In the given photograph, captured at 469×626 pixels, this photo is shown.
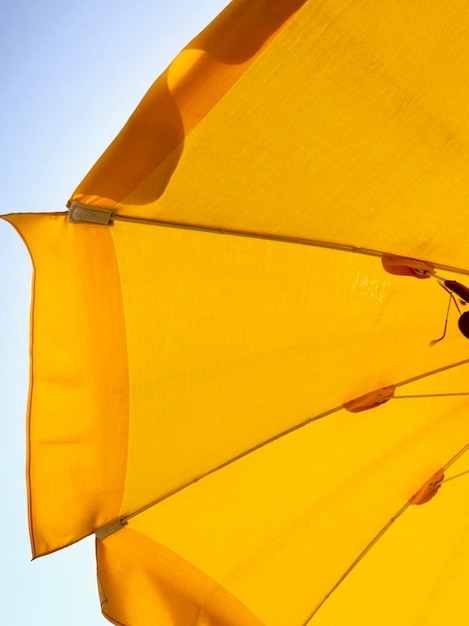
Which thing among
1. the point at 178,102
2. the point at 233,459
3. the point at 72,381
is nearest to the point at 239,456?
the point at 233,459

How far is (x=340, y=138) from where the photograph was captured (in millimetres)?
2305

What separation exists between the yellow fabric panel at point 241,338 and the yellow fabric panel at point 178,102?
0.19m

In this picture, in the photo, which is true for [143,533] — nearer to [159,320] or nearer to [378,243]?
[159,320]

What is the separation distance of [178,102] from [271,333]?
1.05 meters

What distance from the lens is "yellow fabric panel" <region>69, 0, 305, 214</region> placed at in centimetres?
204

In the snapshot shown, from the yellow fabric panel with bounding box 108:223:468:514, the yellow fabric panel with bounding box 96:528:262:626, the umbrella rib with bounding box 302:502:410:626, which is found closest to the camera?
the yellow fabric panel with bounding box 108:223:468:514

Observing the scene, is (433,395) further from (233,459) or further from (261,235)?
(261,235)

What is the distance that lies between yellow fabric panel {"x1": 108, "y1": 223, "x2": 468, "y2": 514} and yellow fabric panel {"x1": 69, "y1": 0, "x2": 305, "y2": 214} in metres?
0.19

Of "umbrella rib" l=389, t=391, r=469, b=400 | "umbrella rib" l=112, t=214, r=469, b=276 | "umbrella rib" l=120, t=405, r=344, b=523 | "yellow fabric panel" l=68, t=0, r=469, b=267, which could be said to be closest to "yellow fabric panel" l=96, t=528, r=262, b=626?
"umbrella rib" l=120, t=405, r=344, b=523

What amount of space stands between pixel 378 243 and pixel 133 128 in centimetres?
105

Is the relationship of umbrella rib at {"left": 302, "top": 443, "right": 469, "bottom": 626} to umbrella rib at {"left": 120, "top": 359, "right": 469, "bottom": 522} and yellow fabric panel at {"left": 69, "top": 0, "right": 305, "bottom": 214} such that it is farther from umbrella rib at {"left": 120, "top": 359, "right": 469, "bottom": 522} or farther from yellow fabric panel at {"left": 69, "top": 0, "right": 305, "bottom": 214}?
yellow fabric panel at {"left": 69, "top": 0, "right": 305, "bottom": 214}

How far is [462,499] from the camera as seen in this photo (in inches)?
127

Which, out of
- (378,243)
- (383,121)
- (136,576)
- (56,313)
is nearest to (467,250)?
(378,243)

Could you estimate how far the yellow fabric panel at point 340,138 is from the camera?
2.06 metres
